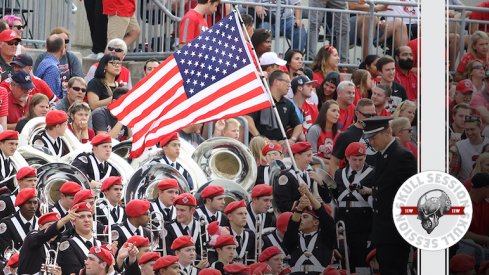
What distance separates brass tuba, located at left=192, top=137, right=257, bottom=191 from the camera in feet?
40.9

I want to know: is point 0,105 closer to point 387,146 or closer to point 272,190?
point 272,190

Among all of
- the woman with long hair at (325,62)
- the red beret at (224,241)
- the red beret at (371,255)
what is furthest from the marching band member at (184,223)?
the woman with long hair at (325,62)

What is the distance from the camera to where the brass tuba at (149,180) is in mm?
11695

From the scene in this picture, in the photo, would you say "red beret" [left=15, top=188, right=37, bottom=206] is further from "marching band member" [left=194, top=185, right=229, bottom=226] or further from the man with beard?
the man with beard

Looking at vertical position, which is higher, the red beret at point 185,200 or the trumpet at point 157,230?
the red beret at point 185,200

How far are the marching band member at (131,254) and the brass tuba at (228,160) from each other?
1673 mm

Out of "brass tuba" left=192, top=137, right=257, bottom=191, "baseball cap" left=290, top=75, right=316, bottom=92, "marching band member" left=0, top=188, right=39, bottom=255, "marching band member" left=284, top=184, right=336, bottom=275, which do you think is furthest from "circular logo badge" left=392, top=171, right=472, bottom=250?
"baseball cap" left=290, top=75, right=316, bottom=92

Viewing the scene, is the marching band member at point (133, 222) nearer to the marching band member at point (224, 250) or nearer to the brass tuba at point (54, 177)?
the brass tuba at point (54, 177)

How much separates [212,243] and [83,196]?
48.7 inches

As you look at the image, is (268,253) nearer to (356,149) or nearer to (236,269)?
(236,269)

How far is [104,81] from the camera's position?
1316 centimetres

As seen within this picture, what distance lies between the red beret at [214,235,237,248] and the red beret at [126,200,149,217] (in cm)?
66

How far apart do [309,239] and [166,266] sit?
149cm

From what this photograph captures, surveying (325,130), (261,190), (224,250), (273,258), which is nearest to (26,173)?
(224,250)
